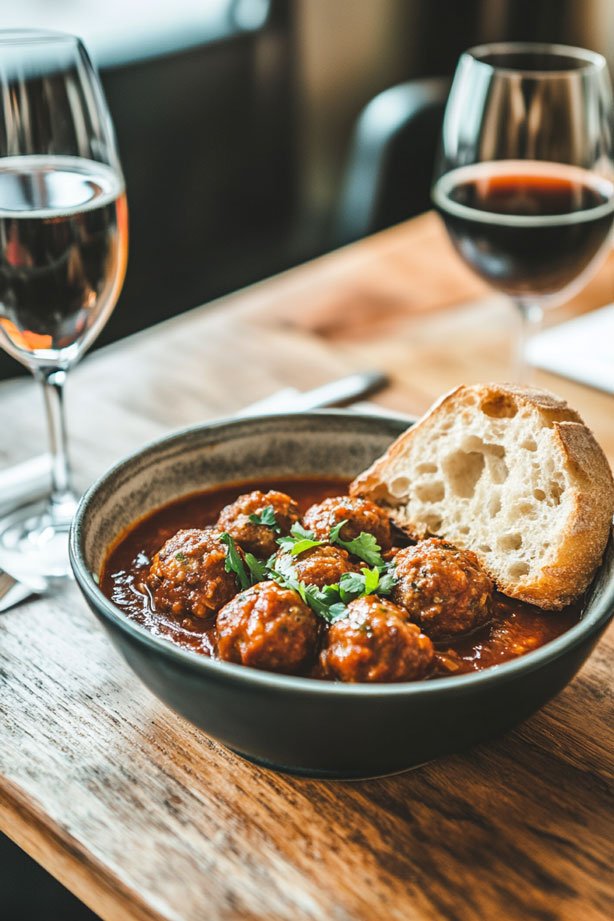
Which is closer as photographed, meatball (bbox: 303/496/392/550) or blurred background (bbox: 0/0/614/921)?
meatball (bbox: 303/496/392/550)

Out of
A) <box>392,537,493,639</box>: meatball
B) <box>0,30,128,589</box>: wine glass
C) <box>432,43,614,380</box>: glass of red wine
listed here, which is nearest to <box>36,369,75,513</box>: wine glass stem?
<box>0,30,128,589</box>: wine glass

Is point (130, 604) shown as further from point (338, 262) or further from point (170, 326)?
point (338, 262)

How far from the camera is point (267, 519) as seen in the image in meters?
1.42

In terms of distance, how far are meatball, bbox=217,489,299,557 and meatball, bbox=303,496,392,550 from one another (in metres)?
0.03

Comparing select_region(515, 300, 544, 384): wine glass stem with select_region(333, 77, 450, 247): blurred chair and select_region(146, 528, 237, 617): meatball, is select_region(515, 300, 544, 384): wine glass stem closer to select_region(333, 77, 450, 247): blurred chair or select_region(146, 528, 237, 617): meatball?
select_region(146, 528, 237, 617): meatball

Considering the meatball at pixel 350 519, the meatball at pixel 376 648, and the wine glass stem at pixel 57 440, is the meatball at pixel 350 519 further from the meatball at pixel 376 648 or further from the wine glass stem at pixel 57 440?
the wine glass stem at pixel 57 440

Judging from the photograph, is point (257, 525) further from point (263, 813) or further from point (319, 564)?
point (263, 813)

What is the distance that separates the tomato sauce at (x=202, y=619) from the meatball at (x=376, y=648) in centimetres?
5

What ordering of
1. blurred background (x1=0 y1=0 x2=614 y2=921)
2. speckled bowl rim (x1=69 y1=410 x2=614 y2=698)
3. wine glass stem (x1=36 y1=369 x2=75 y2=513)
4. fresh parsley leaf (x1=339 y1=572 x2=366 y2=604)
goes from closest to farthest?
speckled bowl rim (x1=69 y1=410 x2=614 y2=698) → fresh parsley leaf (x1=339 y1=572 x2=366 y2=604) → wine glass stem (x1=36 y1=369 x2=75 y2=513) → blurred background (x1=0 y1=0 x2=614 y2=921)

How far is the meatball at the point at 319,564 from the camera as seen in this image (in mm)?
1282

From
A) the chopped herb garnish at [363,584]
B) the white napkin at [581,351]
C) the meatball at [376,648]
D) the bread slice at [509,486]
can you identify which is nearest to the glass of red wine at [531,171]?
the white napkin at [581,351]

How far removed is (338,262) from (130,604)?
1.72 m

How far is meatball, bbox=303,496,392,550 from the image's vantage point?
142 centimetres

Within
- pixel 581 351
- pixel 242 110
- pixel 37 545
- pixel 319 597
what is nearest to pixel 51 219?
pixel 37 545
